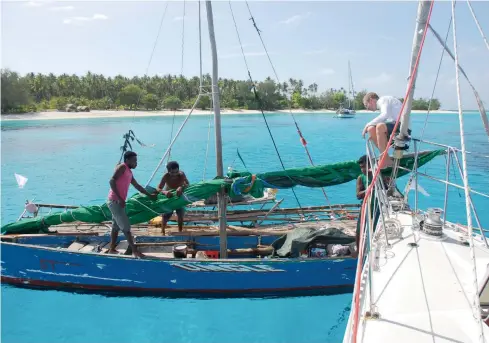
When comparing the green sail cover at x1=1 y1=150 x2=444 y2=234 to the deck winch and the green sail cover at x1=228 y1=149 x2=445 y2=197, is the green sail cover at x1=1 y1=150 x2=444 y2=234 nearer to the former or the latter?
the green sail cover at x1=228 y1=149 x2=445 y2=197

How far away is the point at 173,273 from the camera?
265 inches

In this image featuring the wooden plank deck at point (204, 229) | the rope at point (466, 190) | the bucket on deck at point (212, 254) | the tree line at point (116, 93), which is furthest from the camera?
the tree line at point (116, 93)

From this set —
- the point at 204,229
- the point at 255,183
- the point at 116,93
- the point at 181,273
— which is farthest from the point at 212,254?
the point at 116,93

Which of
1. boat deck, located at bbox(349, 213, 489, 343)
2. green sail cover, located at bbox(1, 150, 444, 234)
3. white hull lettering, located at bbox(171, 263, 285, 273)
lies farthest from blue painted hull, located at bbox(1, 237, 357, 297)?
boat deck, located at bbox(349, 213, 489, 343)

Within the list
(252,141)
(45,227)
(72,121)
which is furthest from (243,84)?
(45,227)

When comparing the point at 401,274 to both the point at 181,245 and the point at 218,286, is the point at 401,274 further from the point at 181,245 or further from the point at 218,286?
the point at 181,245

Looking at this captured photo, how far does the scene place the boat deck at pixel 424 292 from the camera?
2.91 metres

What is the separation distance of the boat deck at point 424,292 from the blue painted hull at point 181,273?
2278 millimetres

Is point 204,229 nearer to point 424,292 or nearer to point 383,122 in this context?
point 383,122

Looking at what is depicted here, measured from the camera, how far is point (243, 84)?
93.1 metres

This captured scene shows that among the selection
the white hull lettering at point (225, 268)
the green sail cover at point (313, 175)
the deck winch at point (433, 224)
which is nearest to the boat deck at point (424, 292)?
the deck winch at point (433, 224)

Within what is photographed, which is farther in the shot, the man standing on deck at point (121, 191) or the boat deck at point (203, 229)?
the boat deck at point (203, 229)

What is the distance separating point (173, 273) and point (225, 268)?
41.1 inches

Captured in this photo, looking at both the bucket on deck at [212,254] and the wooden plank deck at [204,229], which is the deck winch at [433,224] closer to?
the wooden plank deck at [204,229]
